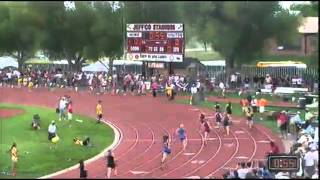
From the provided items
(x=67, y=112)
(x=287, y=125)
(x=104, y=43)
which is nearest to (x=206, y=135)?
(x=287, y=125)

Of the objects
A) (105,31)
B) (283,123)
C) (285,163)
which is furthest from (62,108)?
(285,163)

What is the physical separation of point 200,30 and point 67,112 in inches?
747

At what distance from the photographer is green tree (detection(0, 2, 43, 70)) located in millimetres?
12750

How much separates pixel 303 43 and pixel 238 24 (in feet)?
12.6

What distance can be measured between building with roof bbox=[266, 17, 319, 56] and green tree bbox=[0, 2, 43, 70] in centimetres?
478

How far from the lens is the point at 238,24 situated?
39.0 ft

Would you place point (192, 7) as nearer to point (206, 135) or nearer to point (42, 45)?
point (42, 45)

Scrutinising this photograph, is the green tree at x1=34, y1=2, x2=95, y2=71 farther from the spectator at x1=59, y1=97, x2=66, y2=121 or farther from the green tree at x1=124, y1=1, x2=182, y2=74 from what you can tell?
the spectator at x1=59, y1=97, x2=66, y2=121

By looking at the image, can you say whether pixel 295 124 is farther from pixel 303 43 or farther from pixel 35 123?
pixel 35 123

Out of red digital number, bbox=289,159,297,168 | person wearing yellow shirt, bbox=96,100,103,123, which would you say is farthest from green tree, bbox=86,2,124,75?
person wearing yellow shirt, bbox=96,100,103,123

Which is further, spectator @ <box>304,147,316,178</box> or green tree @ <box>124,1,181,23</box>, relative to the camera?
spectator @ <box>304,147,316,178</box>

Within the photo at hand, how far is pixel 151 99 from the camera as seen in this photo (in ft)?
115

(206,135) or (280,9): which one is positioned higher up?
(280,9)

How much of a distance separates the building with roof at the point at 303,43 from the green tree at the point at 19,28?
15.7ft
